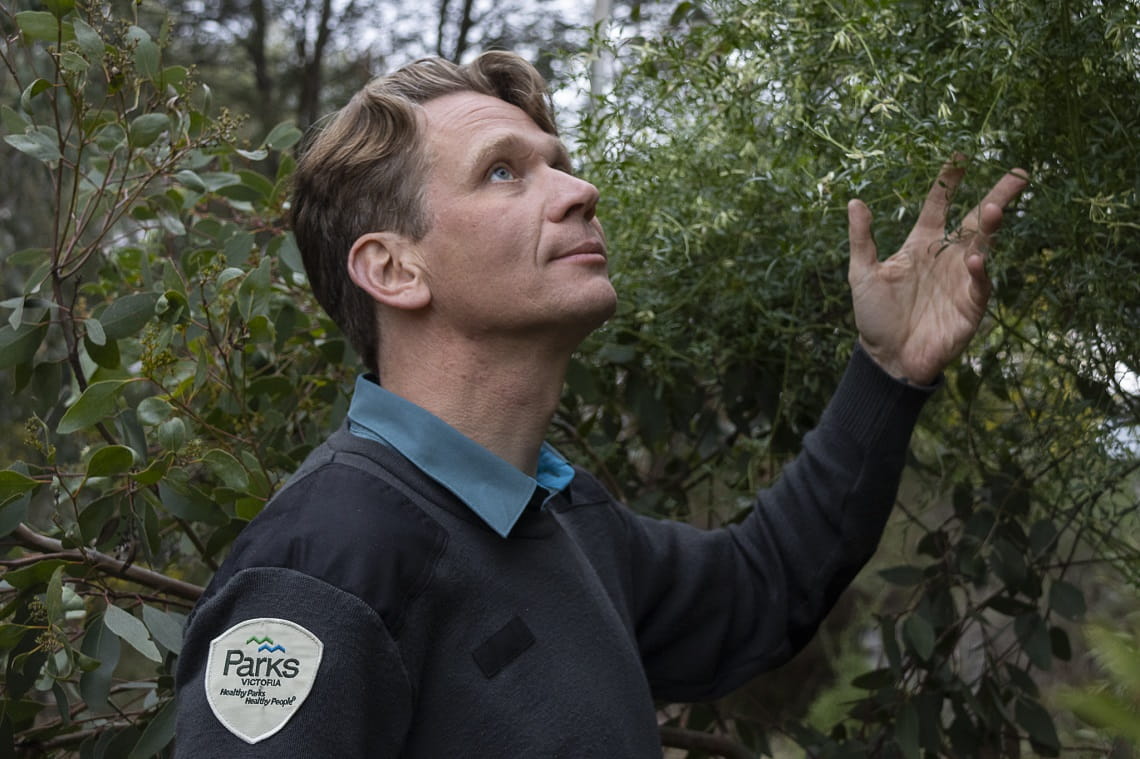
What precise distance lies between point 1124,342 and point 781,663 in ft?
2.17

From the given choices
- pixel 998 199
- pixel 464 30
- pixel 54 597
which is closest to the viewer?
pixel 54 597

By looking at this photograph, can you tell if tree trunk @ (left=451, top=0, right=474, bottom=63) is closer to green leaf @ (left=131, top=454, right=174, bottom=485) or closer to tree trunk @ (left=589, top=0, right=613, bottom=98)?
tree trunk @ (left=589, top=0, right=613, bottom=98)

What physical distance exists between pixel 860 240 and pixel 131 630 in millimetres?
994

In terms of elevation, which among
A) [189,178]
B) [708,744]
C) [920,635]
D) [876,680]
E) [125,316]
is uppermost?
[189,178]

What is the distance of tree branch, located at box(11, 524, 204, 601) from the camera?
138cm

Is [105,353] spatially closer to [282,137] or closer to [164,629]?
[164,629]

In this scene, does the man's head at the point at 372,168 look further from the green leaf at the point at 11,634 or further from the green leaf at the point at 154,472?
the green leaf at the point at 11,634

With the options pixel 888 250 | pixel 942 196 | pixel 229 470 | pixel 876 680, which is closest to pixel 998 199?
pixel 942 196

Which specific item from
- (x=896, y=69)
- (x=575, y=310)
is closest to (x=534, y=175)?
(x=575, y=310)

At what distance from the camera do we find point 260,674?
1.06m

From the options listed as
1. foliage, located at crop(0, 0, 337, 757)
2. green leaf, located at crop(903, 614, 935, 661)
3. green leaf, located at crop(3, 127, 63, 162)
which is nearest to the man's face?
foliage, located at crop(0, 0, 337, 757)

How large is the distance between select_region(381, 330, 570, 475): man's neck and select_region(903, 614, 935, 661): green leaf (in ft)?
2.19

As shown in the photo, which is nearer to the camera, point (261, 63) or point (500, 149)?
point (500, 149)

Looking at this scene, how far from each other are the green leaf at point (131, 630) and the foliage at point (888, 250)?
76 cm
